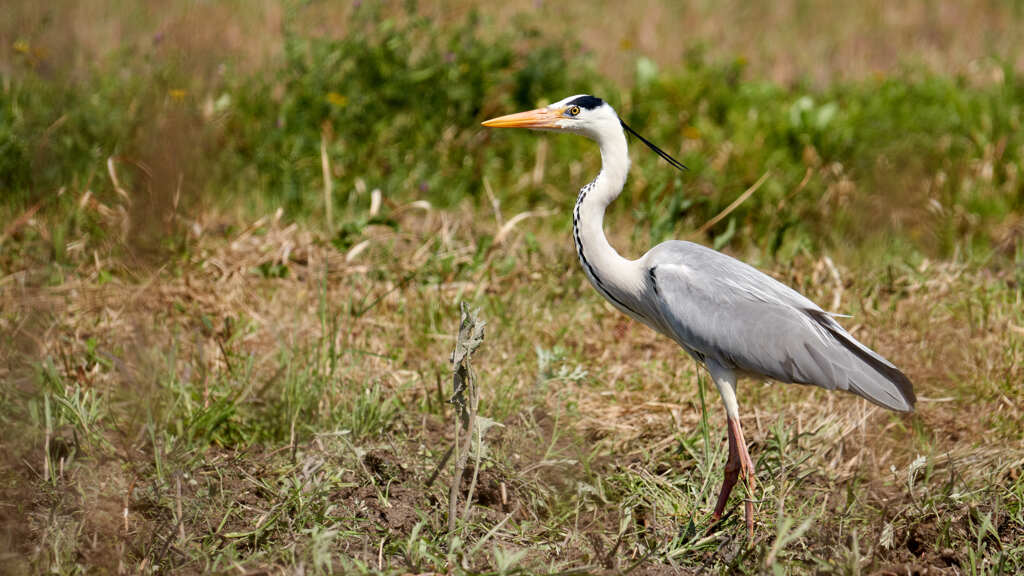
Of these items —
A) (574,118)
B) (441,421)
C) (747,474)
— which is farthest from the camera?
(441,421)

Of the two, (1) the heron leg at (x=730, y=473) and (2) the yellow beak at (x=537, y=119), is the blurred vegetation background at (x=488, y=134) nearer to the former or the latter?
(2) the yellow beak at (x=537, y=119)

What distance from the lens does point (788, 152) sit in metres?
7.03

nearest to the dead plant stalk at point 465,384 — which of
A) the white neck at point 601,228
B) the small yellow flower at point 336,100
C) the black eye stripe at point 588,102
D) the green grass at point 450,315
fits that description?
the green grass at point 450,315

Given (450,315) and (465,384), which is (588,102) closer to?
(465,384)

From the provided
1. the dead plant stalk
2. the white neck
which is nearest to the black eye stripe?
the white neck

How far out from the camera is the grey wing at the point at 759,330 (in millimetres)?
3666

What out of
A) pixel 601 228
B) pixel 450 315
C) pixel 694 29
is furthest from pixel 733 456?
pixel 694 29

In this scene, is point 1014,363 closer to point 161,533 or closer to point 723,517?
point 723,517

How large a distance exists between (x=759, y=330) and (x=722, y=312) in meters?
0.14

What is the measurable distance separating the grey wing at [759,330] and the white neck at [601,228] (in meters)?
0.10

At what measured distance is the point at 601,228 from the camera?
3.94 metres

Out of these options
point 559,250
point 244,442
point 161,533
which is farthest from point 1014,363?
point 161,533

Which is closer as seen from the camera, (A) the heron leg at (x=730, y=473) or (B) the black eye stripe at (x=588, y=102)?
(A) the heron leg at (x=730, y=473)

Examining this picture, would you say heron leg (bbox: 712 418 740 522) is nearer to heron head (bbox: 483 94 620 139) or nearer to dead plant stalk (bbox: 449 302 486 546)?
dead plant stalk (bbox: 449 302 486 546)
